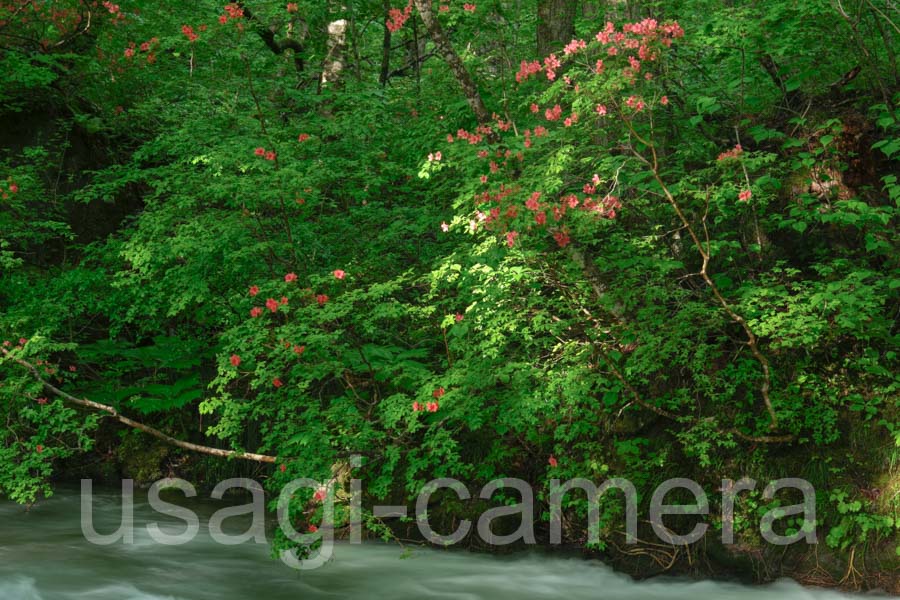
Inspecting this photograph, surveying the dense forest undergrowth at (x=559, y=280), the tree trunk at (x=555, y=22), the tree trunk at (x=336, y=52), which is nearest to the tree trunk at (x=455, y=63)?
the dense forest undergrowth at (x=559, y=280)

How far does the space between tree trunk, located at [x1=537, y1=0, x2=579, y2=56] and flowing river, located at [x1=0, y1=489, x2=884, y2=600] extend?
4940 mm

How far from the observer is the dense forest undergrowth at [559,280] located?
5441 millimetres

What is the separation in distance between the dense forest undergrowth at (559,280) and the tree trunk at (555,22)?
0.11ft

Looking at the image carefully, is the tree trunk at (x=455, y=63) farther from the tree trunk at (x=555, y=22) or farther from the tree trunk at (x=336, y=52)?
the tree trunk at (x=336, y=52)

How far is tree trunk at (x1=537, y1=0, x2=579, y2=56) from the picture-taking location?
817cm

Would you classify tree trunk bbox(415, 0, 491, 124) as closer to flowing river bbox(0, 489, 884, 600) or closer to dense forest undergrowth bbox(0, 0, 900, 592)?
dense forest undergrowth bbox(0, 0, 900, 592)

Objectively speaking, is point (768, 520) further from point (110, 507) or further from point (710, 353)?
point (110, 507)

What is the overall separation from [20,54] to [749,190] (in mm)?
8027

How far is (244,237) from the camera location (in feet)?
21.1

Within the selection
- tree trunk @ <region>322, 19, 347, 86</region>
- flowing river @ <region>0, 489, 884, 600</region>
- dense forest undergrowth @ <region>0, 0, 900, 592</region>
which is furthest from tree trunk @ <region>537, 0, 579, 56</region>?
flowing river @ <region>0, 489, 884, 600</region>

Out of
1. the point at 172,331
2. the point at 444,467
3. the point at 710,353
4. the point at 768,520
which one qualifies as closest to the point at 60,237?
the point at 172,331

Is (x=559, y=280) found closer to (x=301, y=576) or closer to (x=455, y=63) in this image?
(x=455, y=63)

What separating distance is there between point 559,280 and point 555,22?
3.54 m

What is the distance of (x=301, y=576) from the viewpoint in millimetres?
6301
